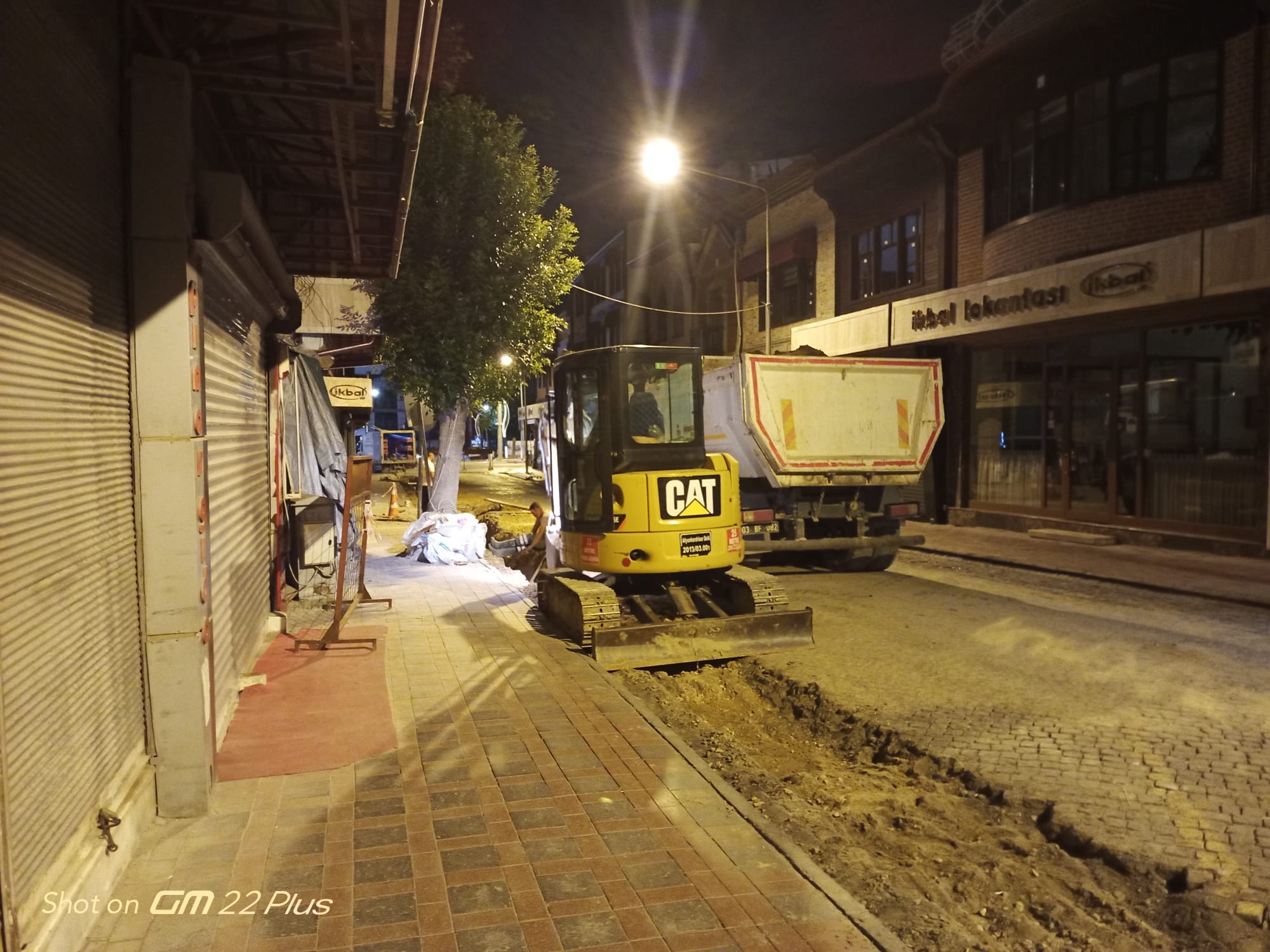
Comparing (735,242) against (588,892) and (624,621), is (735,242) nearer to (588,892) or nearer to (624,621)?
(624,621)

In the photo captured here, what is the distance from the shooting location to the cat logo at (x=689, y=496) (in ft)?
26.0

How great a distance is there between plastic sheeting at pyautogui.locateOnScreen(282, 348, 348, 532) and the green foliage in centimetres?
297

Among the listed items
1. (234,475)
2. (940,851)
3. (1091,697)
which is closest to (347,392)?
(234,475)

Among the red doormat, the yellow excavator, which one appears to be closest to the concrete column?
the red doormat

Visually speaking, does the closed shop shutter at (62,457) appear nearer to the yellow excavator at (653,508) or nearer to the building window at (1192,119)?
the yellow excavator at (653,508)

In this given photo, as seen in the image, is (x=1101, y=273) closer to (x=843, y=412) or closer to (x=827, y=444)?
(x=843, y=412)

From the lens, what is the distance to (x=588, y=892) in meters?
3.46

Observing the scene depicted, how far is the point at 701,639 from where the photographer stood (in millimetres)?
7340

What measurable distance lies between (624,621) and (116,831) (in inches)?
183

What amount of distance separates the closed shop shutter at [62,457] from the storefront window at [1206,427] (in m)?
14.3

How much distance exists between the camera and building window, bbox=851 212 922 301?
18.9 m

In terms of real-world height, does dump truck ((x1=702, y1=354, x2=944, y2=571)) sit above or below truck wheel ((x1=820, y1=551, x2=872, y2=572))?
above

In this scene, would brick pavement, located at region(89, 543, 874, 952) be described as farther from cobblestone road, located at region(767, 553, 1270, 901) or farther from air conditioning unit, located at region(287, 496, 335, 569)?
air conditioning unit, located at region(287, 496, 335, 569)

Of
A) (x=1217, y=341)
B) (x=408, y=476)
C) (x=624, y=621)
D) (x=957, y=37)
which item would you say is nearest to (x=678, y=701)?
(x=624, y=621)
